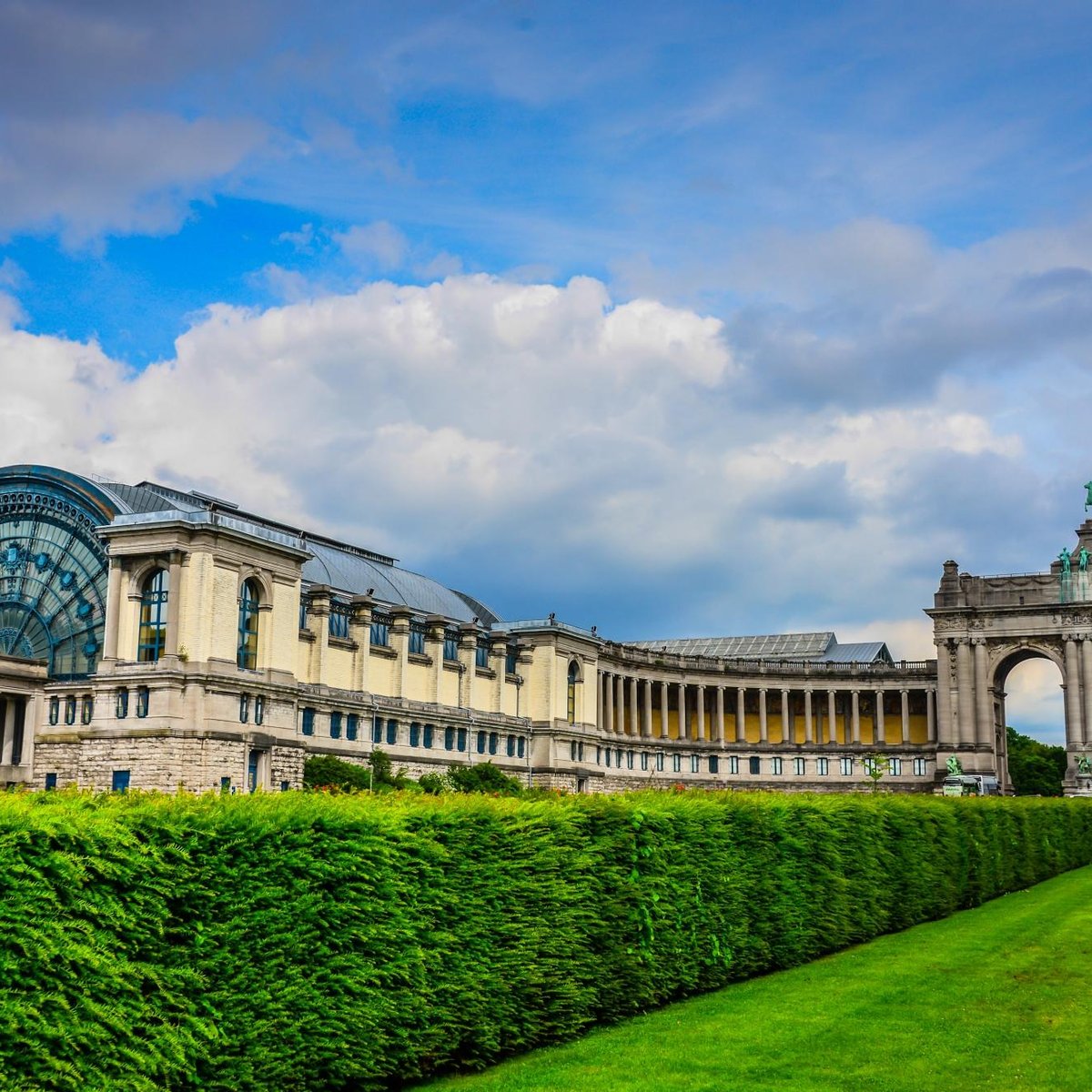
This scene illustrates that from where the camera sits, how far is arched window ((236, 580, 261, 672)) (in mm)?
86875

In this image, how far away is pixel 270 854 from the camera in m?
18.4

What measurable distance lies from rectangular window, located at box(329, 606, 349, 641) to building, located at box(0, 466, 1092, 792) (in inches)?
6.7

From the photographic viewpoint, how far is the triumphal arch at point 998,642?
142 metres

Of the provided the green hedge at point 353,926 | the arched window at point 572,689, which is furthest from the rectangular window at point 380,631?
the green hedge at point 353,926

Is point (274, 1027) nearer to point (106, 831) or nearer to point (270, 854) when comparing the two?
point (270, 854)

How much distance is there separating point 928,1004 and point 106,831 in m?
17.7

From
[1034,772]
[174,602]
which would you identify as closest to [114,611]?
[174,602]

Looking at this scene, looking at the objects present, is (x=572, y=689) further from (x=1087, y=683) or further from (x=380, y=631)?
(x=1087, y=683)

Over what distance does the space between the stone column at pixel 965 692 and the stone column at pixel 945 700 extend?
0.77 m

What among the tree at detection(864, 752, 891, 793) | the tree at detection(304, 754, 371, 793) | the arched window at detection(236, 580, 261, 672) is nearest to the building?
the arched window at detection(236, 580, 261, 672)

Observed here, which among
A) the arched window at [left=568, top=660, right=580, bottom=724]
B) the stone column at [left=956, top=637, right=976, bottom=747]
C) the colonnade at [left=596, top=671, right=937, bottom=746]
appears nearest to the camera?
the arched window at [left=568, top=660, right=580, bottom=724]

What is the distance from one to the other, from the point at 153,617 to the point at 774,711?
290 ft

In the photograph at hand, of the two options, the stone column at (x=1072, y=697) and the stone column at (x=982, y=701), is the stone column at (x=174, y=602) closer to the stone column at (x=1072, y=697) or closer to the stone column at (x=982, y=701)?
the stone column at (x=982, y=701)

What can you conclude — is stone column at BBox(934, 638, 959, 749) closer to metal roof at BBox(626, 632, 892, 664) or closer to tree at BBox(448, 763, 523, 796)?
metal roof at BBox(626, 632, 892, 664)
